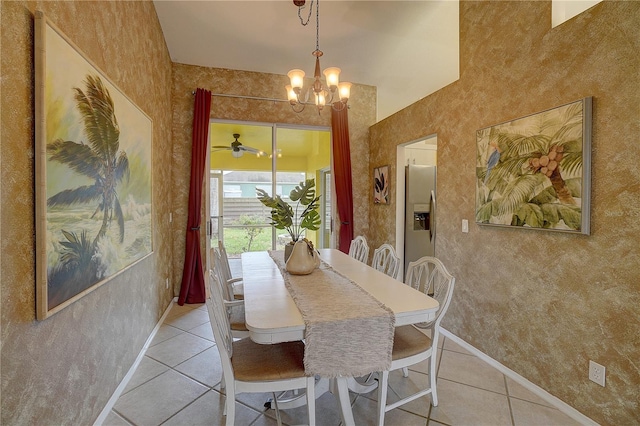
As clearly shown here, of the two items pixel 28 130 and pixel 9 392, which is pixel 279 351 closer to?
pixel 9 392

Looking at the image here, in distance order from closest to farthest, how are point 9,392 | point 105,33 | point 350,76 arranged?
point 9,392 → point 105,33 → point 350,76

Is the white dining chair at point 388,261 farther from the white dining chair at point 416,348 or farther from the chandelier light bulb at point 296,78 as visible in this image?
the chandelier light bulb at point 296,78

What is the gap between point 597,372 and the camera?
1.67 metres

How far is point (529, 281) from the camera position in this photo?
6.76 feet

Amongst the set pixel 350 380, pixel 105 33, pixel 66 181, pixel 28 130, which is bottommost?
pixel 350 380

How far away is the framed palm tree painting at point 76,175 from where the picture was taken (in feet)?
3.78

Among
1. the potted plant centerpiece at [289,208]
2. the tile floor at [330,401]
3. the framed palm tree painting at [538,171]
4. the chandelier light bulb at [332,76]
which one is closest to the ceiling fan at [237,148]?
the chandelier light bulb at [332,76]

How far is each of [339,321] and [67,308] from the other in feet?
4.14

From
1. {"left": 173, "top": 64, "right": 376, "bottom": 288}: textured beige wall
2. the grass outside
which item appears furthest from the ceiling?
the grass outside

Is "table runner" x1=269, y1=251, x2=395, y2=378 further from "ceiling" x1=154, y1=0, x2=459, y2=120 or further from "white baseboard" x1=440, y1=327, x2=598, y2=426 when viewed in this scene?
"ceiling" x1=154, y1=0, x2=459, y2=120

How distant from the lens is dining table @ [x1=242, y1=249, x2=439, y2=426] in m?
1.34

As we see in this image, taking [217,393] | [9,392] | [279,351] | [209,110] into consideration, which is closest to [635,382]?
[279,351]

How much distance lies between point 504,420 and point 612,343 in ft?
2.45

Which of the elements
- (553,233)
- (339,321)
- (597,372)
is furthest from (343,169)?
(597,372)
